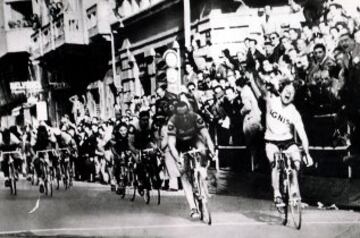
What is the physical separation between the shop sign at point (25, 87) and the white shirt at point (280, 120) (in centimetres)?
260

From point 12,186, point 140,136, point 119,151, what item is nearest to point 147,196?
point 140,136

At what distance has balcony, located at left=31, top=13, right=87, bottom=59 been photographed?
7.66 meters

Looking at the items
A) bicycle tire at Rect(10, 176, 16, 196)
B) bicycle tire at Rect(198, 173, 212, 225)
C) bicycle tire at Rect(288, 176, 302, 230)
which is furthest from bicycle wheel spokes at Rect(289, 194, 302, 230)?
bicycle tire at Rect(10, 176, 16, 196)

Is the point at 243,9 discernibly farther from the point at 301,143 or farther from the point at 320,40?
the point at 301,143

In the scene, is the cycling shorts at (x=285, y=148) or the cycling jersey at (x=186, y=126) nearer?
the cycling shorts at (x=285, y=148)

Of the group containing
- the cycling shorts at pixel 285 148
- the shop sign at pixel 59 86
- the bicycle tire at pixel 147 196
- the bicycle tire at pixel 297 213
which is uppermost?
the shop sign at pixel 59 86

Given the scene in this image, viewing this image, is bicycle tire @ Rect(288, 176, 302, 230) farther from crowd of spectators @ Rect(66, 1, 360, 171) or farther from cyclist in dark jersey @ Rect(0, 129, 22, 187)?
cyclist in dark jersey @ Rect(0, 129, 22, 187)

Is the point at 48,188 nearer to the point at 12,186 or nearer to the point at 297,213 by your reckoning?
the point at 12,186

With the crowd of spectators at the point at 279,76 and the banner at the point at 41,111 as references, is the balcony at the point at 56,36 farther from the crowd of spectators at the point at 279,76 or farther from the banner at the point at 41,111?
the crowd of spectators at the point at 279,76

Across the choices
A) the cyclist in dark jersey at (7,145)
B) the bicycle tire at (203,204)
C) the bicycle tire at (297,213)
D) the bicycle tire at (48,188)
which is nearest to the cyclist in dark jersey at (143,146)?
the cyclist in dark jersey at (7,145)

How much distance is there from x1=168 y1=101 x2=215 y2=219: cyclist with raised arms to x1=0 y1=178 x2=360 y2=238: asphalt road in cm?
29

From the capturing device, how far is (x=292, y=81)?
7016 mm

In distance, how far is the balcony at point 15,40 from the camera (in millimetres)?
7491

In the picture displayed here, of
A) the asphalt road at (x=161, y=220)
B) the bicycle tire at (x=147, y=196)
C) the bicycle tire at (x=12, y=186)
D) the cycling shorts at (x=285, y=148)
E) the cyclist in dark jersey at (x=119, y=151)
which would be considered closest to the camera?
the asphalt road at (x=161, y=220)
